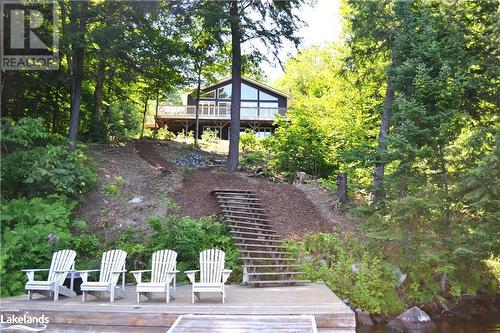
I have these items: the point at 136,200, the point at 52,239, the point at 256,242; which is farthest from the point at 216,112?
the point at 52,239

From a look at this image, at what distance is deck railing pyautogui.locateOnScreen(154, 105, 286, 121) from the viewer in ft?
93.5

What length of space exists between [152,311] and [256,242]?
4.12 meters

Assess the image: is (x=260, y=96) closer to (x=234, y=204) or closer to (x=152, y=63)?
(x=152, y=63)

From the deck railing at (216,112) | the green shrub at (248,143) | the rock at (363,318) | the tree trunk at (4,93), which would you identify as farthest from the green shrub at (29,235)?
the deck railing at (216,112)

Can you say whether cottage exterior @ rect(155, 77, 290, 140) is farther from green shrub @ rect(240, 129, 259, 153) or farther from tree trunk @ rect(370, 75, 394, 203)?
tree trunk @ rect(370, 75, 394, 203)

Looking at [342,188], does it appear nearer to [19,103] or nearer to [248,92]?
[19,103]

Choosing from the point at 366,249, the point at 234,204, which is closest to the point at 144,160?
the point at 234,204

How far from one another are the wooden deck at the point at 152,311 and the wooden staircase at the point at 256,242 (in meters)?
1.89

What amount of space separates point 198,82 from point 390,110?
11343mm

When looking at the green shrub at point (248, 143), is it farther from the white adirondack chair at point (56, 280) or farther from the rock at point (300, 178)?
the white adirondack chair at point (56, 280)

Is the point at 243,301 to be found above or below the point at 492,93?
below

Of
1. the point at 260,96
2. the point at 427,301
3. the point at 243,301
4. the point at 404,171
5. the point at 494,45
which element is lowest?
the point at 427,301

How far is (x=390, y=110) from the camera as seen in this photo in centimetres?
1066

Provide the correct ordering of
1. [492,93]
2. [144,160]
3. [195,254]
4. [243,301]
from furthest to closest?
[144,160] < [492,93] < [195,254] < [243,301]
